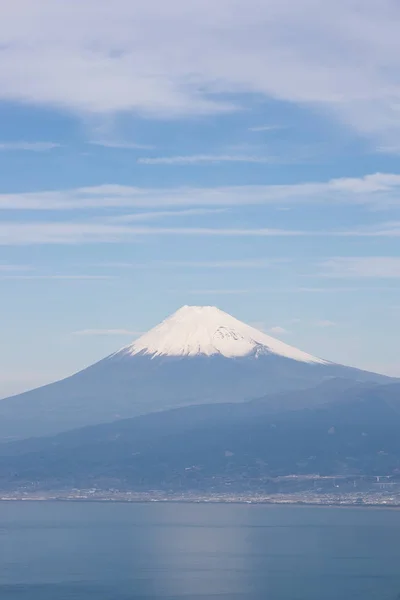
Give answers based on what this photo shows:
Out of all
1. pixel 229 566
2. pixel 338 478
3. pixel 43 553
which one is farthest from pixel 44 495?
pixel 229 566

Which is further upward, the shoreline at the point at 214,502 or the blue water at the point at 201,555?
the shoreline at the point at 214,502

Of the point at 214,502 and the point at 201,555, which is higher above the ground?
the point at 214,502

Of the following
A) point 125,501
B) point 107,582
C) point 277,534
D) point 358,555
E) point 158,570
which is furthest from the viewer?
point 125,501

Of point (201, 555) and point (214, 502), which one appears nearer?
point (201, 555)

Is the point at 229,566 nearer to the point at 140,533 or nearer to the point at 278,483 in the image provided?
the point at 140,533

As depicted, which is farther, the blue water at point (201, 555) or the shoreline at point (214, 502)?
the shoreline at point (214, 502)

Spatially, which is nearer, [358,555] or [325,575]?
[325,575]

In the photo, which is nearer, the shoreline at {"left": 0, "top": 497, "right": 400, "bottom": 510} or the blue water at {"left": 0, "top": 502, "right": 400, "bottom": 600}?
the blue water at {"left": 0, "top": 502, "right": 400, "bottom": 600}

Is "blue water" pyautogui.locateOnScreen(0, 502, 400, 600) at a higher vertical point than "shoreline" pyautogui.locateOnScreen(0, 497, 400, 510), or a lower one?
lower
